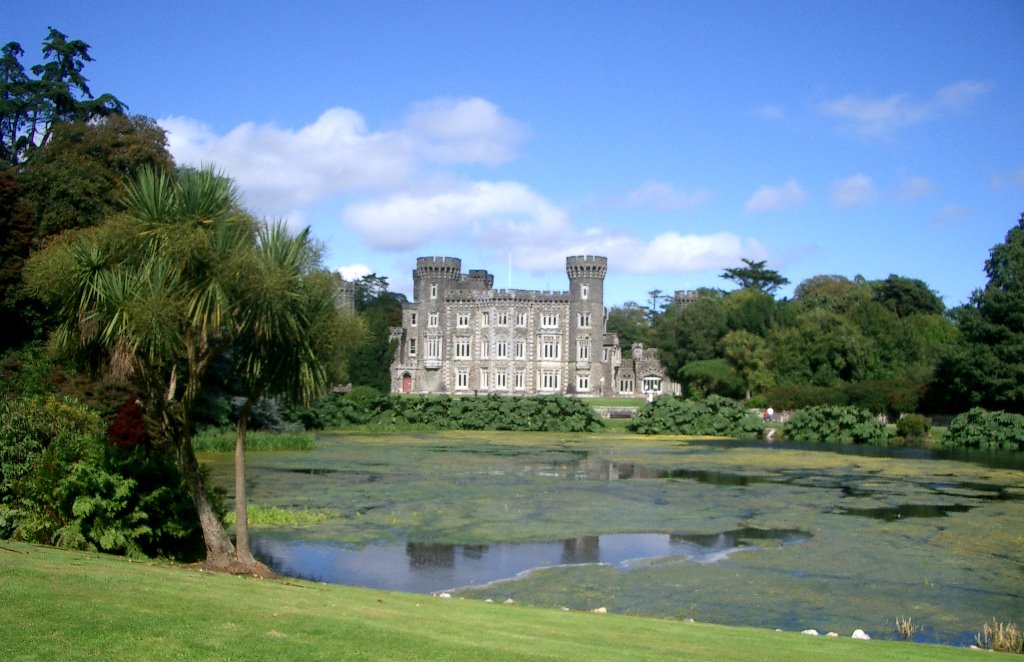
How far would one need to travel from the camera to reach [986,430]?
134ft

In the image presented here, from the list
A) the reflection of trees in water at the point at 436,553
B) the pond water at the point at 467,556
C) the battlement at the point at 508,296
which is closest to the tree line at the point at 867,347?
the battlement at the point at 508,296

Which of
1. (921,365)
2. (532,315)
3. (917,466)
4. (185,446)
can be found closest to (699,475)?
(917,466)

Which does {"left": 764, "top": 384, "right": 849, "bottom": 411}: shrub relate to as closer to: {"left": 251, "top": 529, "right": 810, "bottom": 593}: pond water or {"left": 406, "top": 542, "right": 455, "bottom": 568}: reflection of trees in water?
{"left": 251, "top": 529, "right": 810, "bottom": 593}: pond water

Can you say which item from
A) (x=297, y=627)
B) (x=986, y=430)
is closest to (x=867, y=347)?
(x=986, y=430)

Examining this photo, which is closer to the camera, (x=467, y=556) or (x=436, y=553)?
(x=467, y=556)

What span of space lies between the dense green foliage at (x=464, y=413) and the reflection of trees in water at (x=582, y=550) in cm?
3293

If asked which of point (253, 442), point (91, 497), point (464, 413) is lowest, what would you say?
point (253, 442)

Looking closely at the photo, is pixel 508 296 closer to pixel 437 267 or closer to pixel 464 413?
pixel 437 267

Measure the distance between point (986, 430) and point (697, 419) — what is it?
13504 millimetres

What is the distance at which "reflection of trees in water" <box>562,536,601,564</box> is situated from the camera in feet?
49.5

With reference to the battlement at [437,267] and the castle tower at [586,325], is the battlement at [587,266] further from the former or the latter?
the battlement at [437,267]

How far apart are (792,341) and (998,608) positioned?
51.0 metres

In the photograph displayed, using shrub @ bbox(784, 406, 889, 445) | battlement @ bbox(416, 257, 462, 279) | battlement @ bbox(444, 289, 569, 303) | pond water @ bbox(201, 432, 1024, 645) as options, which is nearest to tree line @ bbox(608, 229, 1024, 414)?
shrub @ bbox(784, 406, 889, 445)

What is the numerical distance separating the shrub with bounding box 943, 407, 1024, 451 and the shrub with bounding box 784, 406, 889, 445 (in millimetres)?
3012
